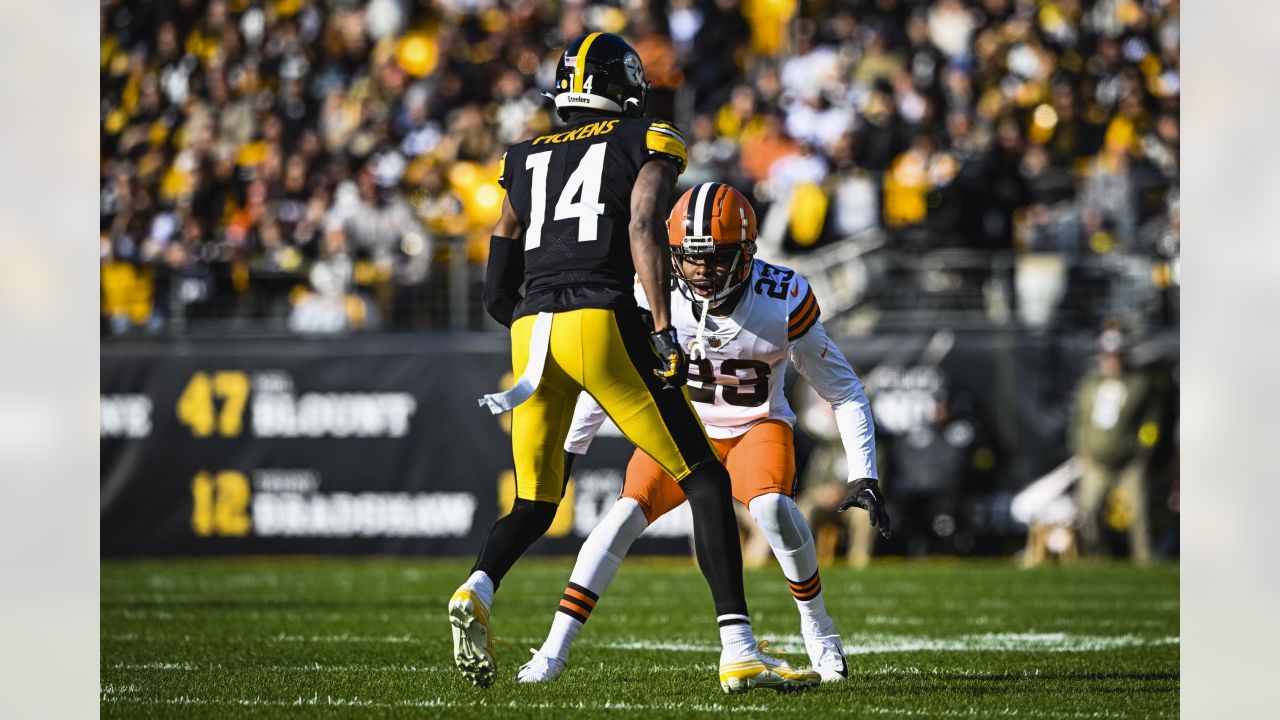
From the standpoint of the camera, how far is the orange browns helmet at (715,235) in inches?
204

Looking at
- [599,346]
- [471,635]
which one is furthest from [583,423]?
[471,635]

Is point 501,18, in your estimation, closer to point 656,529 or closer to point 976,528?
point 656,529

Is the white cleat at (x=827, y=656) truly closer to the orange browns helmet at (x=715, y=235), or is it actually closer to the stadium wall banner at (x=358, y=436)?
the orange browns helmet at (x=715, y=235)

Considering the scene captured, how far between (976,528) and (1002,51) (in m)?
4.77

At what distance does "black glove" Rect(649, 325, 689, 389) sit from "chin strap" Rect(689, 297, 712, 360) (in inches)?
8.5

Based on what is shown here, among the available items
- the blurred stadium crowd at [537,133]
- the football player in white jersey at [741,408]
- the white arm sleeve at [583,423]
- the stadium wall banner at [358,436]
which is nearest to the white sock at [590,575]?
the football player in white jersey at [741,408]

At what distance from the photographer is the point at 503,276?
16.7 feet

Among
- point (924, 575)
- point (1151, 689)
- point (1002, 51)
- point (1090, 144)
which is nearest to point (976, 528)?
point (924, 575)

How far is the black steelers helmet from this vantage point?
16.4 feet

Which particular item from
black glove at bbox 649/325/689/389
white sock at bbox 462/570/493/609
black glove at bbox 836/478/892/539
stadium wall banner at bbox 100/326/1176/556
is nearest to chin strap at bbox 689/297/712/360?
black glove at bbox 649/325/689/389

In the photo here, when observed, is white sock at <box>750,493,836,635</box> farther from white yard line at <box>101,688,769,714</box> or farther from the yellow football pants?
white yard line at <box>101,688,769,714</box>

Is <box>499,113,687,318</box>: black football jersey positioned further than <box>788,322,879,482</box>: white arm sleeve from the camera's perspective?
No

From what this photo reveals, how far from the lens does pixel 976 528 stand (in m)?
12.3

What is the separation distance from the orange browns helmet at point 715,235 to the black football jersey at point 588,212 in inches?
13.4
